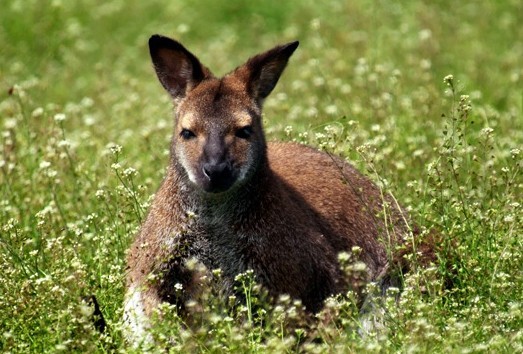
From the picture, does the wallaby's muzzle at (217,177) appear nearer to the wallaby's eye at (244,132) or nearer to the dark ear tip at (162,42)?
the wallaby's eye at (244,132)

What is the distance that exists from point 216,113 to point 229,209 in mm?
619

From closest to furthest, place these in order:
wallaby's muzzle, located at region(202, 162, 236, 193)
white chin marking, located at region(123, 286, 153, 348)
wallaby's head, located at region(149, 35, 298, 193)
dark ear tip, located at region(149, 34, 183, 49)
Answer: white chin marking, located at region(123, 286, 153, 348) < wallaby's muzzle, located at region(202, 162, 236, 193) < wallaby's head, located at region(149, 35, 298, 193) < dark ear tip, located at region(149, 34, 183, 49)

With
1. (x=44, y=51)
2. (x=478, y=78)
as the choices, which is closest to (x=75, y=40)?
(x=44, y=51)

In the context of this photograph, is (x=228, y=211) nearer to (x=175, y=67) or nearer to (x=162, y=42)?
(x=175, y=67)

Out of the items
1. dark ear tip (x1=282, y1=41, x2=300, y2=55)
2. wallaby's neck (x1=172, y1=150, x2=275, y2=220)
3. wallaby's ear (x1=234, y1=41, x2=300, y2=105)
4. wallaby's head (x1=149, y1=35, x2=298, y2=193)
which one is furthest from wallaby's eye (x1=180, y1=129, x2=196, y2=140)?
dark ear tip (x1=282, y1=41, x2=300, y2=55)

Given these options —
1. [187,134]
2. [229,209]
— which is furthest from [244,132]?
[229,209]

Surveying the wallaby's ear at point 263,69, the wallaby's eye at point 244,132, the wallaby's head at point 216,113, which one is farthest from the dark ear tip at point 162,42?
the wallaby's eye at point 244,132

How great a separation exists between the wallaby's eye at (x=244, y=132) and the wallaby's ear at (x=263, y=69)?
49 cm

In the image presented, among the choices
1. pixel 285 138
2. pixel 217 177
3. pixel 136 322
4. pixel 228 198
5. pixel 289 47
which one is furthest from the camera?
pixel 285 138

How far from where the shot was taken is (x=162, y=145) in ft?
34.4

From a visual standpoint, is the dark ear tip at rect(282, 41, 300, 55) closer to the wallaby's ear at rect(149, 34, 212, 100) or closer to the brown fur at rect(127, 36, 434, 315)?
the brown fur at rect(127, 36, 434, 315)

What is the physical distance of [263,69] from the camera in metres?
8.27

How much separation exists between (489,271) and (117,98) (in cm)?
724

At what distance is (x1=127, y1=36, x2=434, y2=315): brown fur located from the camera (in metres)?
7.51
